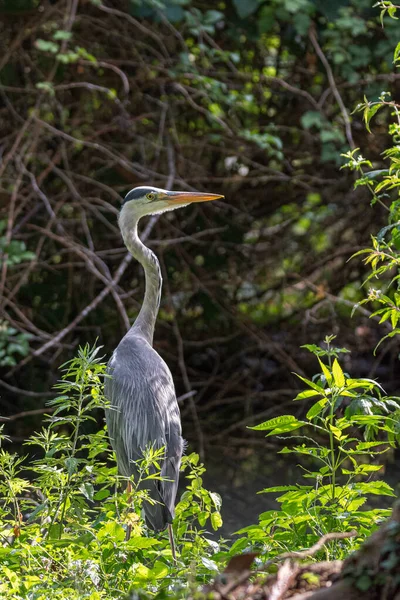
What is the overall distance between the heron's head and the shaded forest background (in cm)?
110

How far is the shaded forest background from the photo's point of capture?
20.3 ft

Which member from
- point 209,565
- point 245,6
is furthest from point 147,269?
point 209,565

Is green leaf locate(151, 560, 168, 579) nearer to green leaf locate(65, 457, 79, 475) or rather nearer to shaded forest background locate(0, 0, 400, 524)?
green leaf locate(65, 457, 79, 475)

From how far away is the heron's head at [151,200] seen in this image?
4840mm

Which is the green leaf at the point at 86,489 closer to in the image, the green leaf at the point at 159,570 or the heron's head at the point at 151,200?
the green leaf at the point at 159,570

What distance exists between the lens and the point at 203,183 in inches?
276

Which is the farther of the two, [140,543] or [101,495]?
[101,495]

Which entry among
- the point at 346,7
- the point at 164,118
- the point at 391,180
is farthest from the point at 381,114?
the point at 391,180

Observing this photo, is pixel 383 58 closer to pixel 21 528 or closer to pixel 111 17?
pixel 111 17

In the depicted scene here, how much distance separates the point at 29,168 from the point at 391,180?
4352mm

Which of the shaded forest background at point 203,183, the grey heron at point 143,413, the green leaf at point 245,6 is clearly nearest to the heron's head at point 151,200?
the grey heron at point 143,413

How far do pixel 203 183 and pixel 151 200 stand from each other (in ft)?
7.15

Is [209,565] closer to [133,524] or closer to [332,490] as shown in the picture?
[133,524]

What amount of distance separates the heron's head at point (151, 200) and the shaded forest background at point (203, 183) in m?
1.10
